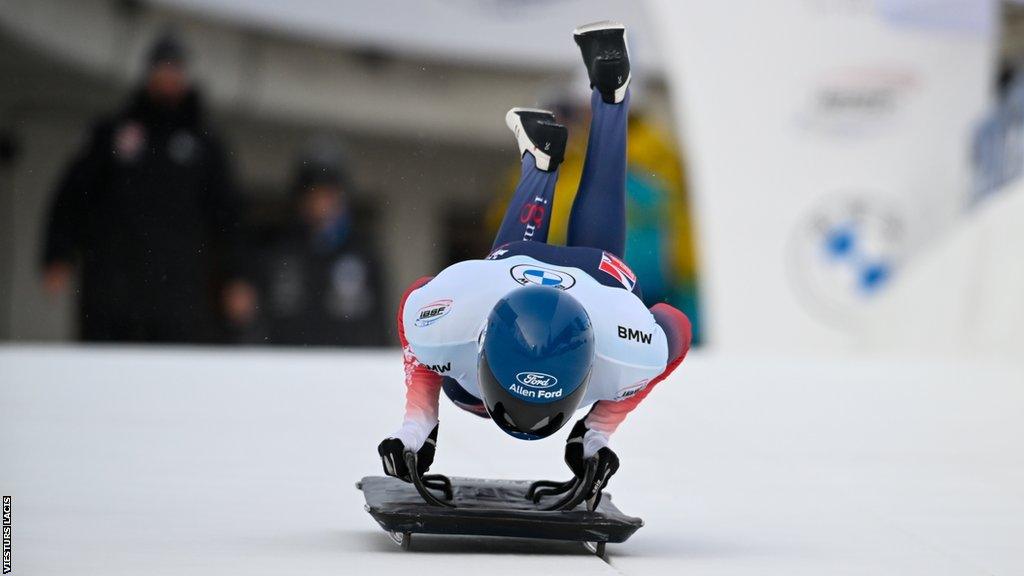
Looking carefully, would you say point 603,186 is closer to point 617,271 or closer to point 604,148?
point 604,148

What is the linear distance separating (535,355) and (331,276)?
7401mm

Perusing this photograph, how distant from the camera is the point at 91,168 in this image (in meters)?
7.81

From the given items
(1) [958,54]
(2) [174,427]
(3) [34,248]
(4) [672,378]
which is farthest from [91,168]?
(1) [958,54]

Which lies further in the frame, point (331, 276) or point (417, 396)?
point (331, 276)

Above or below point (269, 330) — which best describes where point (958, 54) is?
above

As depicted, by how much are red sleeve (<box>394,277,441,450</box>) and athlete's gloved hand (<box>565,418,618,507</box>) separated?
38cm

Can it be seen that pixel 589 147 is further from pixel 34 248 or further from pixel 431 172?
pixel 431 172

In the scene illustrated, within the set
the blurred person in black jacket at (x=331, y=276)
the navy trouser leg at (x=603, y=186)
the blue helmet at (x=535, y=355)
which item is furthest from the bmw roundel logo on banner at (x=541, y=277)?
the blurred person in black jacket at (x=331, y=276)

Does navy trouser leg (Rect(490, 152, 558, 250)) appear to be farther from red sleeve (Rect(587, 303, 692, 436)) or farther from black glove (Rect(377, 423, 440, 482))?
black glove (Rect(377, 423, 440, 482))

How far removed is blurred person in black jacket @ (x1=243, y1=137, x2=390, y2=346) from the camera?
9.11 meters

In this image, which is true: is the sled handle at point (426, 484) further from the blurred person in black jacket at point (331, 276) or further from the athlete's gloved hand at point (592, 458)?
the blurred person in black jacket at point (331, 276)

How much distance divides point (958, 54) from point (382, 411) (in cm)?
1231

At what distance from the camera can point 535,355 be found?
10.9 feet

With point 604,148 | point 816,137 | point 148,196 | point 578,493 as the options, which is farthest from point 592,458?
point 816,137
